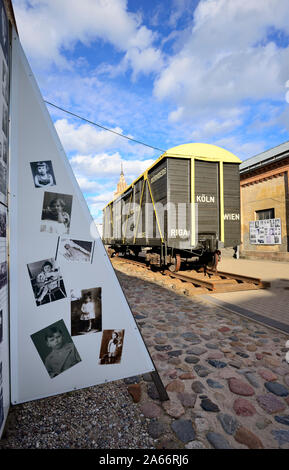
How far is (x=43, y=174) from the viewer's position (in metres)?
1.74

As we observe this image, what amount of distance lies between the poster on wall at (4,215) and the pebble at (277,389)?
2.16 metres

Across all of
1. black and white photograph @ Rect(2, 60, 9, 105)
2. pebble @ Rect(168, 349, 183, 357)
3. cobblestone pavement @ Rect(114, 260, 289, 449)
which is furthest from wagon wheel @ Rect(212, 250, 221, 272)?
black and white photograph @ Rect(2, 60, 9, 105)

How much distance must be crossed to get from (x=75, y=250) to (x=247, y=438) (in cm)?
178

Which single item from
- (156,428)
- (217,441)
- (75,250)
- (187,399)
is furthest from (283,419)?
(75,250)

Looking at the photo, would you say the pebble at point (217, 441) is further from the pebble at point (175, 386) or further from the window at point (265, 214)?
the window at point (265, 214)

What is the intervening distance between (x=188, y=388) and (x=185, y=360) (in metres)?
0.49

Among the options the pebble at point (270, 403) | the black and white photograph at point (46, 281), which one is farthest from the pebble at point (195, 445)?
the black and white photograph at point (46, 281)

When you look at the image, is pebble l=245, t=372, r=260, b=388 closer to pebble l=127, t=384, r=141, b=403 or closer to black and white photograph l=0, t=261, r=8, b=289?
pebble l=127, t=384, r=141, b=403

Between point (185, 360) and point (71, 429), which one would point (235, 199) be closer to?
point (185, 360)

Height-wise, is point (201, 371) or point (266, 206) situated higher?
point (266, 206)

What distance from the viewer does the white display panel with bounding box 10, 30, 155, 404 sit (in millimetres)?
1651

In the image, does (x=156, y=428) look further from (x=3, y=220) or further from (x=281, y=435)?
(x=3, y=220)

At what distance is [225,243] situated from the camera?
299 inches
